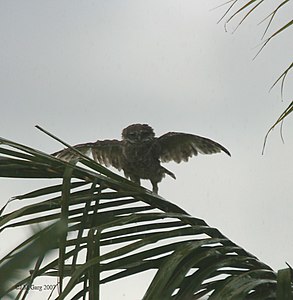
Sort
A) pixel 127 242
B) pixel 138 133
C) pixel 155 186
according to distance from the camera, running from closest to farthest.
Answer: pixel 127 242, pixel 155 186, pixel 138 133

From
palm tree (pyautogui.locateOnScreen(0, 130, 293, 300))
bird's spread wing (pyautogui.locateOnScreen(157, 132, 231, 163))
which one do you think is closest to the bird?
bird's spread wing (pyautogui.locateOnScreen(157, 132, 231, 163))

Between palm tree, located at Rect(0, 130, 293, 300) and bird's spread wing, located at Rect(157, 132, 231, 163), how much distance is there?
173 centimetres

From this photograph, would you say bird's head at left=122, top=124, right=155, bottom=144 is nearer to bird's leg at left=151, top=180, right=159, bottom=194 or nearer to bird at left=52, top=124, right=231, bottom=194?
bird at left=52, top=124, right=231, bottom=194

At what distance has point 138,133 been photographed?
293cm

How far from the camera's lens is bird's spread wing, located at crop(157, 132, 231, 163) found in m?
2.82

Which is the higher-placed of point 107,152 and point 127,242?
point 107,152

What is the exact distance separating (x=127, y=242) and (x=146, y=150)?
191 cm

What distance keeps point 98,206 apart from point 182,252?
0.71ft

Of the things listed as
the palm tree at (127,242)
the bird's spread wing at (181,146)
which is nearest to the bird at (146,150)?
the bird's spread wing at (181,146)

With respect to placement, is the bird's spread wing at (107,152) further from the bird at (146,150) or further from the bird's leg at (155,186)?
the bird's leg at (155,186)

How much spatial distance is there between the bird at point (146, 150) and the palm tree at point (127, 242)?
1.66 meters

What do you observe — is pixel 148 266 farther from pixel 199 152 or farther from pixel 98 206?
pixel 199 152

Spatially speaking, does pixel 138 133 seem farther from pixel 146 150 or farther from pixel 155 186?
pixel 155 186

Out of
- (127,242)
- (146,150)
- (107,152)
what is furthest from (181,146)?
(127,242)
